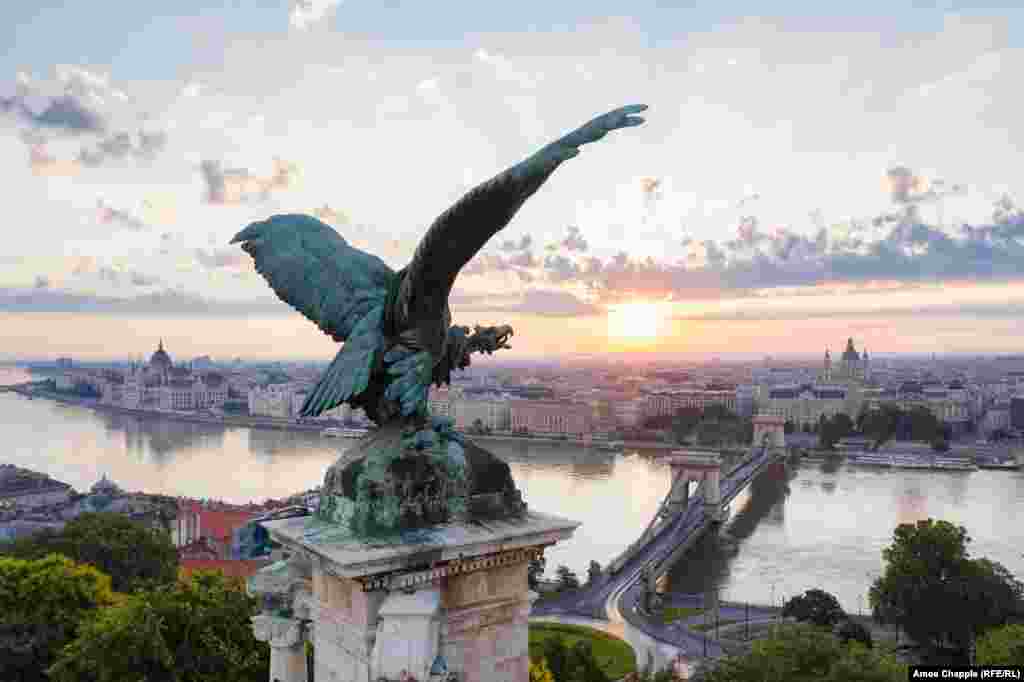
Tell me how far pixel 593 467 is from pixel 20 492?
29102 millimetres

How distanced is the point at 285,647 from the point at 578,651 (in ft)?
33.2

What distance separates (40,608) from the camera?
11.0m

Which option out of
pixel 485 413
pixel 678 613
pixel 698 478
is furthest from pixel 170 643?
pixel 485 413

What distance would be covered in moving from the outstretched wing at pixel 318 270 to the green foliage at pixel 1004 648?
38.6ft

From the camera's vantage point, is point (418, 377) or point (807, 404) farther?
point (807, 404)

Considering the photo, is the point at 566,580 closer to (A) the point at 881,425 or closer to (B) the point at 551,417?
(A) the point at 881,425

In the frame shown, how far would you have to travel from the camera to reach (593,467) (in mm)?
48562

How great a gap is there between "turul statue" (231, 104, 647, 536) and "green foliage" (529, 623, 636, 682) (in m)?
10.2

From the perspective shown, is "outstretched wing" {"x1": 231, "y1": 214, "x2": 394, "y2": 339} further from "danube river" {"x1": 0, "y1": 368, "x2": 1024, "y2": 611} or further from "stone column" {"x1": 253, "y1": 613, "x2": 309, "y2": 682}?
"danube river" {"x1": 0, "y1": 368, "x2": 1024, "y2": 611}

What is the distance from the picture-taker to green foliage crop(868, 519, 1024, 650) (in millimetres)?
16750

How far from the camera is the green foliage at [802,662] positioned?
9828 millimetres

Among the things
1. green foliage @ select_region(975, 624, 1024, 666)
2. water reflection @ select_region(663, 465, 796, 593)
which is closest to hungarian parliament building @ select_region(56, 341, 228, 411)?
water reflection @ select_region(663, 465, 796, 593)

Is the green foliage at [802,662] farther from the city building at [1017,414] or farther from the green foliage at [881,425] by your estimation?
the city building at [1017,414]

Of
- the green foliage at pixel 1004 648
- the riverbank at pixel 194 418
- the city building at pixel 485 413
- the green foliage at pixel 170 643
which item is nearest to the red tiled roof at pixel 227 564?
the green foliage at pixel 170 643
